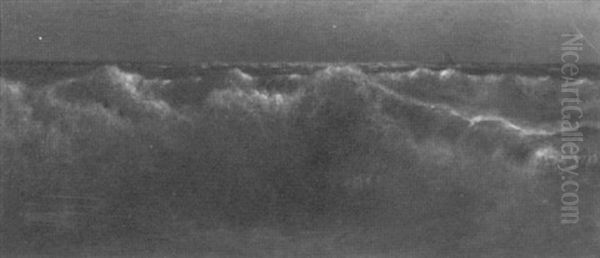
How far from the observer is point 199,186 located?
4.25 metres

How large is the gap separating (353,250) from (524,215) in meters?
1.19

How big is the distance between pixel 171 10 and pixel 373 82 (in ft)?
5.01

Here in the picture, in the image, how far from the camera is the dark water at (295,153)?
4.22 meters

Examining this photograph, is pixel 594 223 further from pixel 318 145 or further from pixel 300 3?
pixel 300 3

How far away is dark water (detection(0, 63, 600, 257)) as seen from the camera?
4.22 metres

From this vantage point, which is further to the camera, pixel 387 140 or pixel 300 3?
pixel 300 3

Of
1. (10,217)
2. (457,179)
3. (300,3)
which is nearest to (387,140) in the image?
(457,179)

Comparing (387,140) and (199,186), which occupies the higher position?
(387,140)

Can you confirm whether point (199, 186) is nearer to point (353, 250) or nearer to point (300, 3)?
point (353, 250)

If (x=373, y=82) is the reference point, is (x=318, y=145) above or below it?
below

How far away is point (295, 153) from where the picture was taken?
14.0ft

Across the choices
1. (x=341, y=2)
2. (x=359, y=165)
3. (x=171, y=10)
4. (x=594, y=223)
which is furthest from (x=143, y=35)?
(x=594, y=223)

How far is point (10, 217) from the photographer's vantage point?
425cm

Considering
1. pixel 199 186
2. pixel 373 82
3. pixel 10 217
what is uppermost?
pixel 373 82
